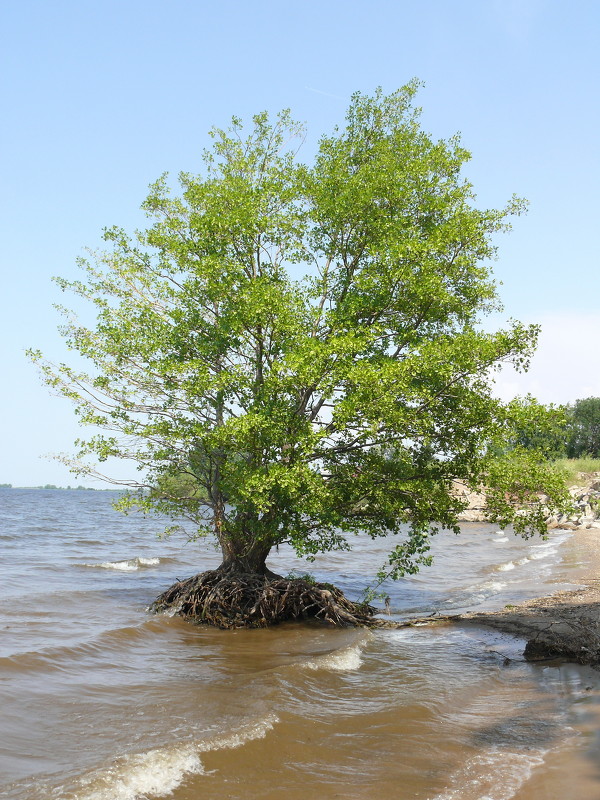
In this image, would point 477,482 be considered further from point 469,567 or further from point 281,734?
point 469,567

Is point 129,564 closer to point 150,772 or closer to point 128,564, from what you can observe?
point 128,564

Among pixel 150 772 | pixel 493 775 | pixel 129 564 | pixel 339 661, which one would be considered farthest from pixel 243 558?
pixel 129 564

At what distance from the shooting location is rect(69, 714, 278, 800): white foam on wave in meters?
6.91

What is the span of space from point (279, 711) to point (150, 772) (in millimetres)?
2596

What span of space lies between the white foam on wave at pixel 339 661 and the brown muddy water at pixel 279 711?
55 millimetres

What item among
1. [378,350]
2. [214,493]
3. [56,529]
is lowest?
[56,529]

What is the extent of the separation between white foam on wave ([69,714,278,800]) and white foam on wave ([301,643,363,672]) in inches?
150

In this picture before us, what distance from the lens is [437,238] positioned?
15008 millimetres

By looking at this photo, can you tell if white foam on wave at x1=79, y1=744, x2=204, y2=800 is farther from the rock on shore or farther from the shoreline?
the rock on shore

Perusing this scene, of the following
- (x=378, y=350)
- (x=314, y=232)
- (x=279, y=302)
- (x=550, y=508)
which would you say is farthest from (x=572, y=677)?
(x=314, y=232)

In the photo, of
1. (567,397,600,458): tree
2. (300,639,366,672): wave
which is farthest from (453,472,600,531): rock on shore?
(300,639,366,672): wave

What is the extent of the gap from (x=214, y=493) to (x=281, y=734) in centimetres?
845

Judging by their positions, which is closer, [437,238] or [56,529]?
[437,238]

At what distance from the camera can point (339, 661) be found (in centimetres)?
1240
